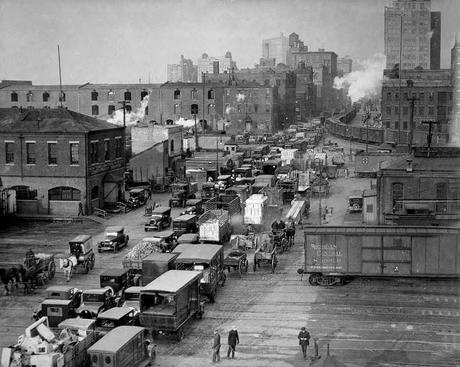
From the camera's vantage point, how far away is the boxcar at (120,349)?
61.7 ft

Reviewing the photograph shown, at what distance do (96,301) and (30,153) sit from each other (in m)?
25.0

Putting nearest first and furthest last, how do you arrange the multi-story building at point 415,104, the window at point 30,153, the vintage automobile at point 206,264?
the vintage automobile at point 206,264 → the window at point 30,153 → the multi-story building at point 415,104

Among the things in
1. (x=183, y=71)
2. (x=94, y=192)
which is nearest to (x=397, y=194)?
(x=94, y=192)

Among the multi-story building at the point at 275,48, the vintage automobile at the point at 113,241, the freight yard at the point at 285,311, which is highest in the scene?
the multi-story building at the point at 275,48

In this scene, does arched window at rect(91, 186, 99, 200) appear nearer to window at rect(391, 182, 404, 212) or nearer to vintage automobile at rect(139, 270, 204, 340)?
window at rect(391, 182, 404, 212)

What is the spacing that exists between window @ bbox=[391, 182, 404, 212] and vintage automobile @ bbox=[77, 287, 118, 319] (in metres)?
18.0

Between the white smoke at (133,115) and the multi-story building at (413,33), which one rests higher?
the multi-story building at (413,33)

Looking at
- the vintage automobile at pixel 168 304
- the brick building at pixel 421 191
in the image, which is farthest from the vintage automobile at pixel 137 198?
the vintage automobile at pixel 168 304

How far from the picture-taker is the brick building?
36.2m

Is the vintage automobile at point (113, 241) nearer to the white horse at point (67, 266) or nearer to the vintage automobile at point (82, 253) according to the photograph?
the vintage automobile at point (82, 253)

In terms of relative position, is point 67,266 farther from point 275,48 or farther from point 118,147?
point 275,48

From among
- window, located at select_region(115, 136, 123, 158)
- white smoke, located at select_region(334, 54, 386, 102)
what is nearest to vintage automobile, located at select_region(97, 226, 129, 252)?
window, located at select_region(115, 136, 123, 158)

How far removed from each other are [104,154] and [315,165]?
23.7 m

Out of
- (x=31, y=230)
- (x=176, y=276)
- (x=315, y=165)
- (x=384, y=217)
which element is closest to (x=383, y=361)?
(x=176, y=276)
